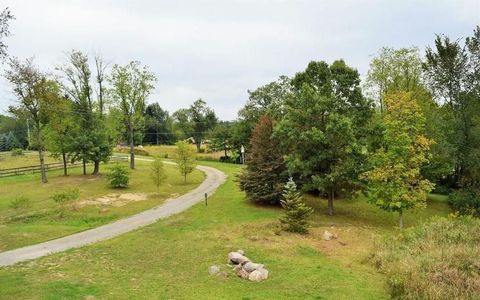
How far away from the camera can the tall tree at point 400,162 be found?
27656mm

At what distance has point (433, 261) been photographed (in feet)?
58.7

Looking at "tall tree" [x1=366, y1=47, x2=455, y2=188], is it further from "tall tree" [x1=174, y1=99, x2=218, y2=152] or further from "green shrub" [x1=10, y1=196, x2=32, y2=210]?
"tall tree" [x1=174, y1=99, x2=218, y2=152]

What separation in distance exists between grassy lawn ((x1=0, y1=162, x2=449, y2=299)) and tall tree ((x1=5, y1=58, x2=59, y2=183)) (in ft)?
76.9

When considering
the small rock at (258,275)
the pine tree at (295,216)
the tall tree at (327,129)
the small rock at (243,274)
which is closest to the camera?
the small rock at (258,275)

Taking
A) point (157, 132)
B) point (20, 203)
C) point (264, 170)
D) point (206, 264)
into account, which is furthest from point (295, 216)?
point (157, 132)

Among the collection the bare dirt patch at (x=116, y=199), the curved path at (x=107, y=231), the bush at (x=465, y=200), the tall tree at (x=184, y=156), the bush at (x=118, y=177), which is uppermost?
the tall tree at (x=184, y=156)

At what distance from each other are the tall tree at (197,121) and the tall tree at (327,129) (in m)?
65.0

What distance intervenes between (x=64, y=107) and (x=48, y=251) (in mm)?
27797

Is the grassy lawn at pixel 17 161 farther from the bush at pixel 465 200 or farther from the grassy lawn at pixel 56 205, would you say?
the bush at pixel 465 200

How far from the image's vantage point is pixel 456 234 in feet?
74.7

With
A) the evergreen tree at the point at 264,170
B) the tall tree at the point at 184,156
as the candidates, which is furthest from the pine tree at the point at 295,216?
the tall tree at the point at 184,156

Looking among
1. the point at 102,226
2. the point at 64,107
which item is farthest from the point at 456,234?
the point at 64,107

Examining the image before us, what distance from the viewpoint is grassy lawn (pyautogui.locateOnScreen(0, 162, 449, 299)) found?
15477 mm

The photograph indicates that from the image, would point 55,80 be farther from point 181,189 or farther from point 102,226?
point 102,226
